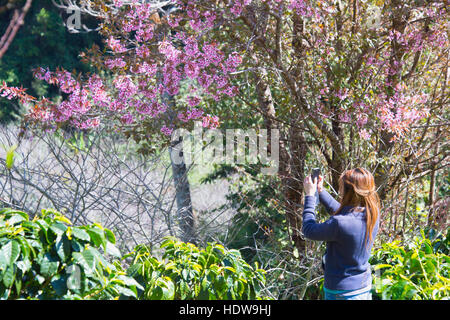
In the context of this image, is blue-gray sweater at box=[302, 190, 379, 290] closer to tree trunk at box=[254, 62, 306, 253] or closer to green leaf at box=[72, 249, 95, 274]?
green leaf at box=[72, 249, 95, 274]

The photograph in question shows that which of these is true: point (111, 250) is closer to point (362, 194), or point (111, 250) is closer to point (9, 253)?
point (9, 253)

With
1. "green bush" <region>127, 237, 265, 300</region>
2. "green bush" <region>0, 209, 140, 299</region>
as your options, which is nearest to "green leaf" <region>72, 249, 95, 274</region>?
"green bush" <region>0, 209, 140, 299</region>

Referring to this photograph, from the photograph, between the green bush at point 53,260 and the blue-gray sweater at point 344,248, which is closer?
the green bush at point 53,260

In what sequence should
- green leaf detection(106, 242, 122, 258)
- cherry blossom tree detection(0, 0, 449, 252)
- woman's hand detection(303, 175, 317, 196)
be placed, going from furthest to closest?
cherry blossom tree detection(0, 0, 449, 252)
woman's hand detection(303, 175, 317, 196)
green leaf detection(106, 242, 122, 258)

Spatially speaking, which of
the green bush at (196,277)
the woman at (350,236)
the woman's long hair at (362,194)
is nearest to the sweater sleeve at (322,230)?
the woman at (350,236)

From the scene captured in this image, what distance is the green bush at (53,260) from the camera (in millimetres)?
2078

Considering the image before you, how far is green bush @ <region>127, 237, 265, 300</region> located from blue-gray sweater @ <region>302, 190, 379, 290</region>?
387mm

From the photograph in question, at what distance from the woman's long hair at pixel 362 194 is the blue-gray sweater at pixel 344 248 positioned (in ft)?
0.09

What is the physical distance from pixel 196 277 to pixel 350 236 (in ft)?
2.59

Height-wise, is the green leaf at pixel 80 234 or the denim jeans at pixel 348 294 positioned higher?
the green leaf at pixel 80 234

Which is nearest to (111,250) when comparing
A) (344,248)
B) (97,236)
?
(97,236)

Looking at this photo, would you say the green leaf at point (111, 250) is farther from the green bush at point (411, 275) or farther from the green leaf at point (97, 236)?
the green bush at point (411, 275)

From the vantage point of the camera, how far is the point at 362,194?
257 cm

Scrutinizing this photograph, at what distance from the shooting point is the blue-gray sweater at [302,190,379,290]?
Result: 247cm
